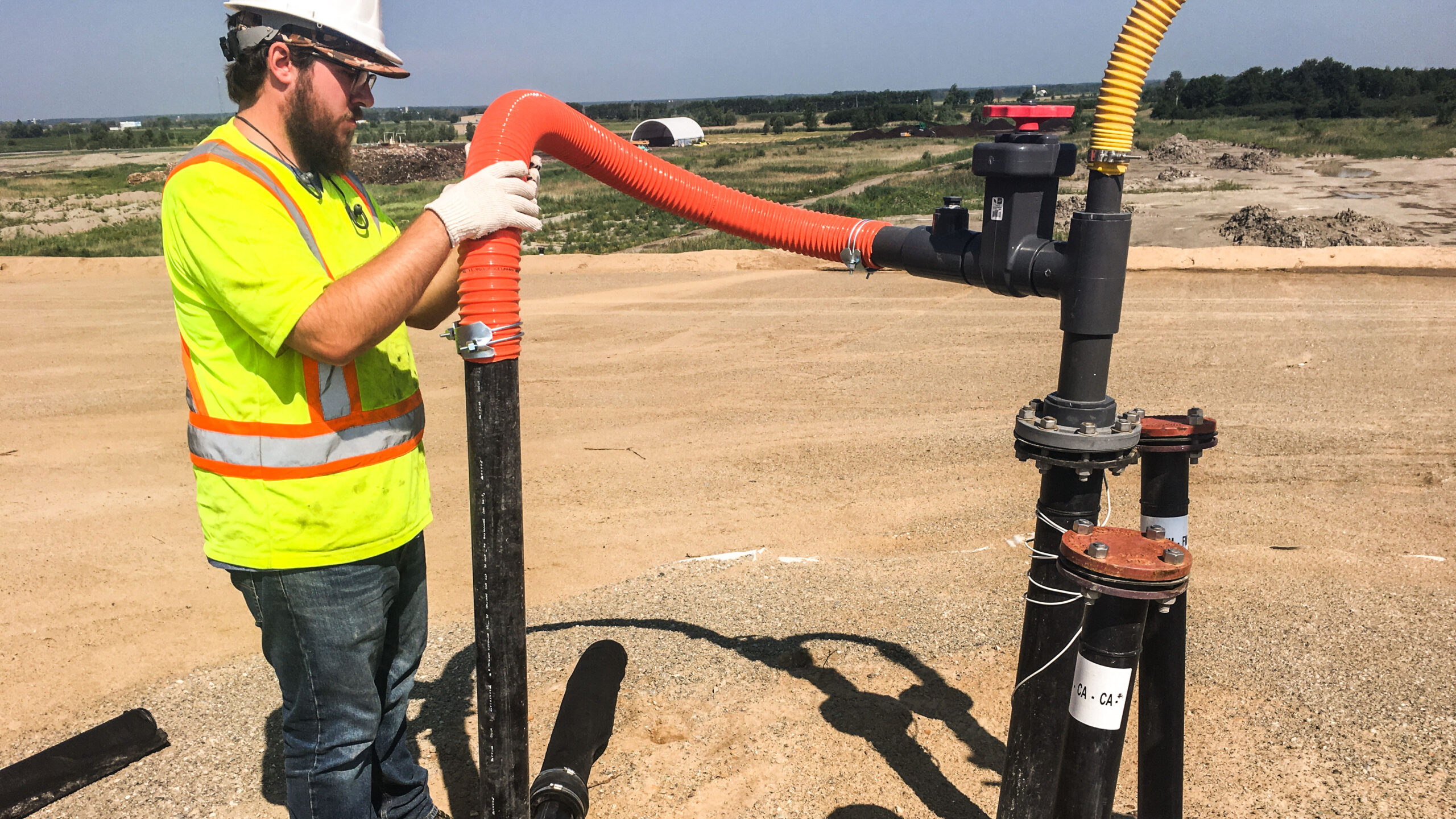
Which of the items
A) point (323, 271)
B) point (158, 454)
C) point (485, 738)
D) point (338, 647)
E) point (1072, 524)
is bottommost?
point (158, 454)

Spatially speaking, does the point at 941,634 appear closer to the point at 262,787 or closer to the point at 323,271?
the point at 262,787

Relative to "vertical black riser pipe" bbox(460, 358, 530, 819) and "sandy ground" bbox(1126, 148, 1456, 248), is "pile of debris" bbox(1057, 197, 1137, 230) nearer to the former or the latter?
"sandy ground" bbox(1126, 148, 1456, 248)

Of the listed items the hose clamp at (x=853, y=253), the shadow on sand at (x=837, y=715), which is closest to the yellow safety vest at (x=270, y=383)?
the hose clamp at (x=853, y=253)

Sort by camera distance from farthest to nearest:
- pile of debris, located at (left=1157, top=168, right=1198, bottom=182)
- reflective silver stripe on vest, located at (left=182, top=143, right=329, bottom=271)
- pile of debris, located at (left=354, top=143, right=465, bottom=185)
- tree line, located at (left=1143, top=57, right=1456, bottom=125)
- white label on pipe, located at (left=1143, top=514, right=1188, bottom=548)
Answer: tree line, located at (left=1143, top=57, right=1456, bottom=125) → pile of debris, located at (left=354, top=143, right=465, bottom=185) → pile of debris, located at (left=1157, top=168, right=1198, bottom=182) → white label on pipe, located at (left=1143, top=514, right=1188, bottom=548) → reflective silver stripe on vest, located at (left=182, top=143, right=329, bottom=271)

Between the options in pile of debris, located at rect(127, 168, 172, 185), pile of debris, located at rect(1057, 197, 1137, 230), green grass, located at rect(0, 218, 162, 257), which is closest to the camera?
pile of debris, located at rect(1057, 197, 1137, 230)

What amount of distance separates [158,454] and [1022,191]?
645cm

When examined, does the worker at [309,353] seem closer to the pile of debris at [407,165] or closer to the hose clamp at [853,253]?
the hose clamp at [853,253]

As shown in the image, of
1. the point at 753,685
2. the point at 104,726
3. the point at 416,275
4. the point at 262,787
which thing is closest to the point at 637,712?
the point at 753,685

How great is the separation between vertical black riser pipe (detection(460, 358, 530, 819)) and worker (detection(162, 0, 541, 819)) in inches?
10.8

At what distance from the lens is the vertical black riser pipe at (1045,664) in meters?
2.06

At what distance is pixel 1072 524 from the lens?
6.72 feet

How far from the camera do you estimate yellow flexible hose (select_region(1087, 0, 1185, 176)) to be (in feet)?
5.90

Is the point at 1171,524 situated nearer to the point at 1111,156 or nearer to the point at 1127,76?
the point at 1111,156

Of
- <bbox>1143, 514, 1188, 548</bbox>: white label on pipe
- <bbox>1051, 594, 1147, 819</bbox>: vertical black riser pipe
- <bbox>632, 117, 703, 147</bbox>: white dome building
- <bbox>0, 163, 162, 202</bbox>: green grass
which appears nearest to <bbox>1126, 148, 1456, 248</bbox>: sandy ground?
<bbox>1143, 514, 1188, 548</bbox>: white label on pipe
